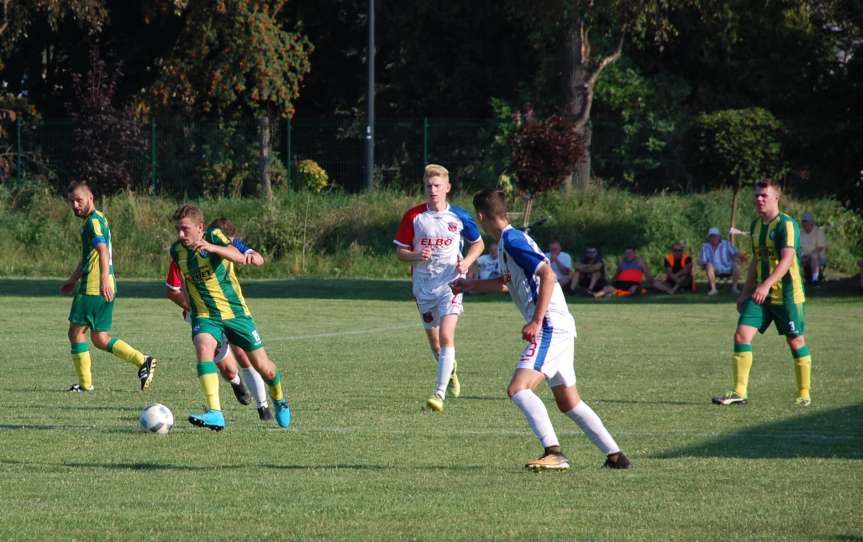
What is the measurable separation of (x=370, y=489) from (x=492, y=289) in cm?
182

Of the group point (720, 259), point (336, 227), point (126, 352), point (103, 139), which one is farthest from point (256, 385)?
point (103, 139)

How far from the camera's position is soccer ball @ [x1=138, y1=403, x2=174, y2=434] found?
10.2 metres

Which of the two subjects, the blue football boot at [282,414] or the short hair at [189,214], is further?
the blue football boot at [282,414]

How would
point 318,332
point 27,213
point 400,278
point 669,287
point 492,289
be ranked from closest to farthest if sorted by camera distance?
1. point 492,289
2. point 318,332
3. point 669,287
4. point 400,278
5. point 27,213

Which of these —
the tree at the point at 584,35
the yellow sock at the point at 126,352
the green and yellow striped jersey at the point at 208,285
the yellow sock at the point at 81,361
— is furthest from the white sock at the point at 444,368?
the tree at the point at 584,35

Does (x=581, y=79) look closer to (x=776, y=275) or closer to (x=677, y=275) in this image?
(x=677, y=275)

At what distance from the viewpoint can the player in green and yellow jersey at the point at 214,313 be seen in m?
10.4

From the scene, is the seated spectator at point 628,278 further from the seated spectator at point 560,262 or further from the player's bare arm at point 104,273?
the player's bare arm at point 104,273

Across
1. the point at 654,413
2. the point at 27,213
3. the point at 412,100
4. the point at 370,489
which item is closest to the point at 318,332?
the point at 654,413

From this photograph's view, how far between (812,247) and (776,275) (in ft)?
59.4

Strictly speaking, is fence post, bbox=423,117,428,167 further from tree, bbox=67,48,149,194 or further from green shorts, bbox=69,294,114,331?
green shorts, bbox=69,294,114,331

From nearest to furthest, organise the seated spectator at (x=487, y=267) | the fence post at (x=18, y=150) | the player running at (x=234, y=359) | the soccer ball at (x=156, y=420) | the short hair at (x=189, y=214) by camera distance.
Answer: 1. the soccer ball at (x=156, y=420)
2. the short hair at (x=189, y=214)
3. the player running at (x=234, y=359)
4. the seated spectator at (x=487, y=267)
5. the fence post at (x=18, y=150)

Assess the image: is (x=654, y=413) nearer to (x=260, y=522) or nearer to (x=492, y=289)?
(x=492, y=289)

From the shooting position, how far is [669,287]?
97.2ft
